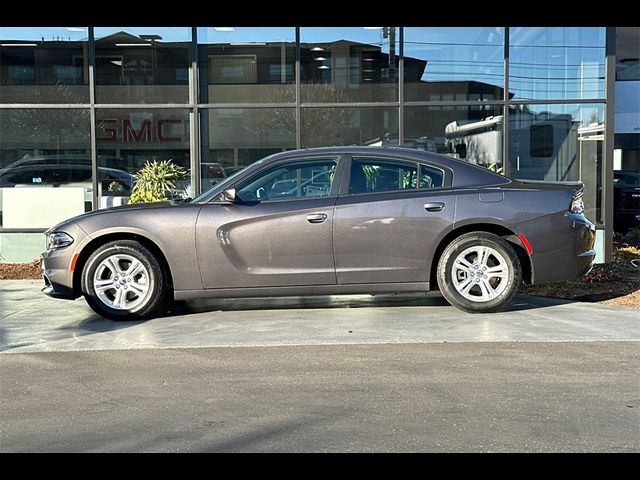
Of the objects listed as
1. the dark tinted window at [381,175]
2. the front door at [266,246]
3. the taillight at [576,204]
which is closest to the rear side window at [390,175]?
the dark tinted window at [381,175]

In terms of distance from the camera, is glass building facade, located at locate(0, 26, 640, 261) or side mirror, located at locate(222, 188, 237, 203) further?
glass building facade, located at locate(0, 26, 640, 261)

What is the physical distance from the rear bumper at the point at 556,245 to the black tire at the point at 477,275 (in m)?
0.20

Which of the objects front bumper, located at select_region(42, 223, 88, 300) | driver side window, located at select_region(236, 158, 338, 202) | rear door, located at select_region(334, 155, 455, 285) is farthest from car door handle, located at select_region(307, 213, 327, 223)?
front bumper, located at select_region(42, 223, 88, 300)

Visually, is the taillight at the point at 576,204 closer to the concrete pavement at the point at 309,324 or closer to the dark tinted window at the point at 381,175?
the concrete pavement at the point at 309,324

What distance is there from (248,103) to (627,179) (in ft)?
29.1

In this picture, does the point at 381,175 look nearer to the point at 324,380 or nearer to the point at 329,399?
the point at 324,380

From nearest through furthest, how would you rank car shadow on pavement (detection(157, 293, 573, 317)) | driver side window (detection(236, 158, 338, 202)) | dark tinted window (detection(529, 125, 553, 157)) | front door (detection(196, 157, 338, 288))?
1. front door (detection(196, 157, 338, 288))
2. driver side window (detection(236, 158, 338, 202))
3. car shadow on pavement (detection(157, 293, 573, 317))
4. dark tinted window (detection(529, 125, 553, 157))

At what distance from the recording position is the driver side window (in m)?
7.36

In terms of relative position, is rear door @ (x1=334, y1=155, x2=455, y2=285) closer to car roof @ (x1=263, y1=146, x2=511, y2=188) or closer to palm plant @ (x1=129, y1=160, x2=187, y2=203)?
car roof @ (x1=263, y1=146, x2=511, y2=188)

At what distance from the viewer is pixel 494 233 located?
7398mm

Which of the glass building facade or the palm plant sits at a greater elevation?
the glass building facade

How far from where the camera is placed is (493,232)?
7402mm

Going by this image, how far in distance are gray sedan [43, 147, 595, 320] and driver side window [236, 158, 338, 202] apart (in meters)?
0.01
